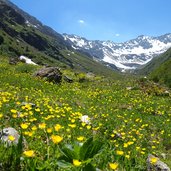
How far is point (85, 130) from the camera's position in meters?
10.4

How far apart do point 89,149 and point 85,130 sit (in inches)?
232

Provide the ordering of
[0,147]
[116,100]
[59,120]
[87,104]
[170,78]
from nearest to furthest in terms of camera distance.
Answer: [0,147]
[59,120]
[87,104]
[116,100]
[170,78]

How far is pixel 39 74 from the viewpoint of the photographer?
27.9 meters

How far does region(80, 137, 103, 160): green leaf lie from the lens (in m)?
4.44

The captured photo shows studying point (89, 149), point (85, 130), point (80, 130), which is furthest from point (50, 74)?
point (89, 149)

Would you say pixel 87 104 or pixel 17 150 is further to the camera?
pixel 87 104

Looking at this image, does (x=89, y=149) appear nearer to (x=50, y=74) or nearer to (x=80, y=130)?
(x=80, y=130)

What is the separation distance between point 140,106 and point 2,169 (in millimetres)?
13958

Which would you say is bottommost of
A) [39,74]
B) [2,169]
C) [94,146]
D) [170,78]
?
[2,169]

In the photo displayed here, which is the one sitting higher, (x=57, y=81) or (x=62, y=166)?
(x=57, y=81)

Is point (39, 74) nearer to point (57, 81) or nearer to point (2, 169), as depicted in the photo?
point (57, 81)

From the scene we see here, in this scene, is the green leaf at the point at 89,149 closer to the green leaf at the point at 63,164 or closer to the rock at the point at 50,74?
the green leaf at the point at 63,164

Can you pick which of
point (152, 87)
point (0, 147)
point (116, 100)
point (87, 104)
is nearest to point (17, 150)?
point (0, 147)

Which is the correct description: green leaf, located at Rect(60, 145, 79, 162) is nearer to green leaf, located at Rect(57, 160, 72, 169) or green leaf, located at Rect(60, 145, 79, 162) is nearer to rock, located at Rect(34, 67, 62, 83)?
green leaf, located at Rect(57, 160, 72, 169)
